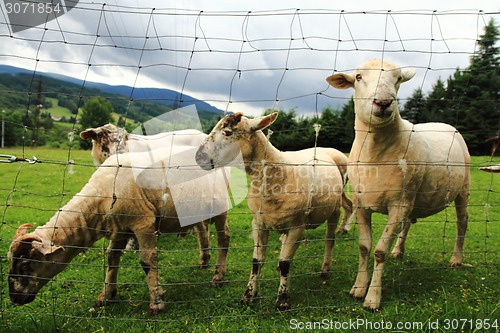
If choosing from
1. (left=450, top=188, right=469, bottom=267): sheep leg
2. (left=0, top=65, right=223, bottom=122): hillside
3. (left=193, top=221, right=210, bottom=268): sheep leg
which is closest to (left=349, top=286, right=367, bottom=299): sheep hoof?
(left=450, top=188, right=469, bottom=267): sheep leg

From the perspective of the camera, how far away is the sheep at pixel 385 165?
16.2 ft

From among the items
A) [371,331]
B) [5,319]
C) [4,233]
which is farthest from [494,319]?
[4,233]

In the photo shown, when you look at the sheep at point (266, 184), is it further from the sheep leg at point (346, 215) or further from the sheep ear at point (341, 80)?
Answer: the sheep leg at point (346, 215)

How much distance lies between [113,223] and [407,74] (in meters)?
4.10

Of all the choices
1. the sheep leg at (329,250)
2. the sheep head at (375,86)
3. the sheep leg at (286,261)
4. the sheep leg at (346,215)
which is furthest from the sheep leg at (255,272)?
the sheep leg at (346,215)

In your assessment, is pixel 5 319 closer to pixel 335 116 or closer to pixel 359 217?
pixel 359 217

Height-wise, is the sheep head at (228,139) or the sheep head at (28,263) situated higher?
the sheep head at (228,139)

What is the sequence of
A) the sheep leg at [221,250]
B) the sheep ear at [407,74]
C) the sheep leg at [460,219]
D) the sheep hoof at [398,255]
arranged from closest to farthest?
the sheep ear at [407,74] < the sheep leg at [221,250] < the sheep leg at [460,219] < the sheep hoof at [398,255]

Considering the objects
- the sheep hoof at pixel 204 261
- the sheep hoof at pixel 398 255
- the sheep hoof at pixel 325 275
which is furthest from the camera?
the sheep hoof at pixel 398 255

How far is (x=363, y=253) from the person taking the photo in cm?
574

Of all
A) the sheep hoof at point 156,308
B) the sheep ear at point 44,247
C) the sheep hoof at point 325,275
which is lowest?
the sheep hoof at point 156,308

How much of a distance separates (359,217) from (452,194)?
1.59 metres

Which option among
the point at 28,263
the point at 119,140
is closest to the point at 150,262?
the point at 28,263

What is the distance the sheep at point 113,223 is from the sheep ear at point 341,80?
6.71 ft
